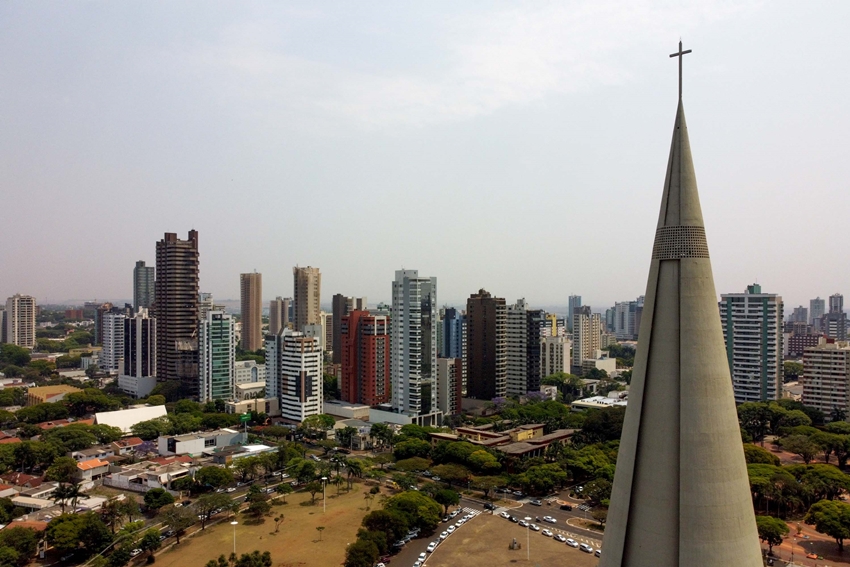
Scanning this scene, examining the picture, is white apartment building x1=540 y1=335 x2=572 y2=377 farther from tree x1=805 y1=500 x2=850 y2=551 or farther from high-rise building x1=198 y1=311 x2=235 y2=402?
tree x1=805 y1=500 x2=850 y2=551

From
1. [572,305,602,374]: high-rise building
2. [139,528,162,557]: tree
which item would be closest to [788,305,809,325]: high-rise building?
[572,305,602,374]: high-rise building

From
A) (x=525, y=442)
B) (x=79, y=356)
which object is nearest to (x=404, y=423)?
(x=525, y=442)

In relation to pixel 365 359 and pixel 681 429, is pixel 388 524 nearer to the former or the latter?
pixel 681 429

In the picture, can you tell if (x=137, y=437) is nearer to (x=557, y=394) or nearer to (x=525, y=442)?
(x=525, y=442)

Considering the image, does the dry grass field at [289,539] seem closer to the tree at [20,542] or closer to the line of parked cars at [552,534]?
the tree at [20,542]

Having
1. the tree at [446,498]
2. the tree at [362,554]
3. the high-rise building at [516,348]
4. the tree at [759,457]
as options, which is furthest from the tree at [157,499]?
the high-rise building at [516,348]

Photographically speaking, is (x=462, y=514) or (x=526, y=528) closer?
(x=526, y=528)
